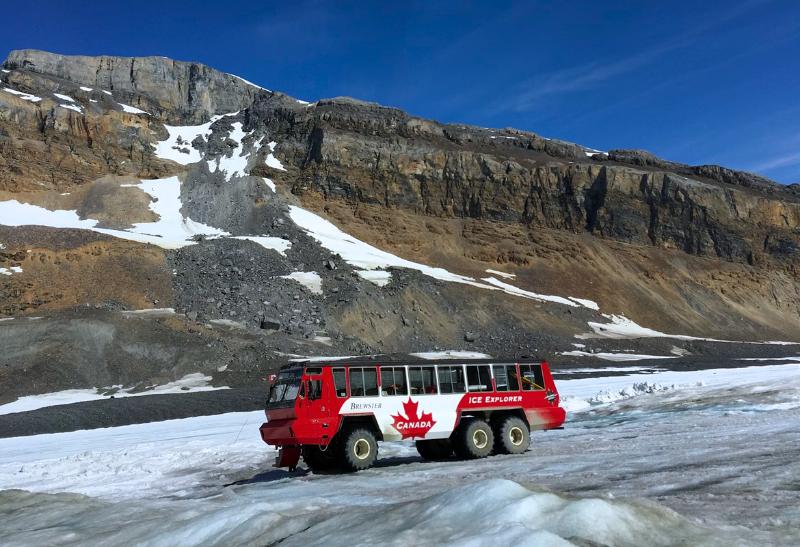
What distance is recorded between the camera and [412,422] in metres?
15.4

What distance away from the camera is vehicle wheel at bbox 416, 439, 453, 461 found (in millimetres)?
16734

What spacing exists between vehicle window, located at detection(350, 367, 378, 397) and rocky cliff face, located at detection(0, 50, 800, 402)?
3258 cm

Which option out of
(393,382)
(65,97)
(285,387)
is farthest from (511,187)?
(285,387)

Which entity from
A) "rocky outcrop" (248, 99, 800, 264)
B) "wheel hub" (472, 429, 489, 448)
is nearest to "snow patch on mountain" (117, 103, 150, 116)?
"rocky outcrop" (248, 99, 800, 264)

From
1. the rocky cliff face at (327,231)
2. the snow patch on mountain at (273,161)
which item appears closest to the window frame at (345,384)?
the rocky cliff face at (327,231)

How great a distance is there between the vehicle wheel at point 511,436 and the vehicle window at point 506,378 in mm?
761

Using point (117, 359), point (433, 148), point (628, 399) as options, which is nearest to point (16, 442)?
point (117, 359)

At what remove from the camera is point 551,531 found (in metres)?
6.14

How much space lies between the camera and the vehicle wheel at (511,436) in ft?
53.5

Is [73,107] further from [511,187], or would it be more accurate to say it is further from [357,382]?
[357,382]

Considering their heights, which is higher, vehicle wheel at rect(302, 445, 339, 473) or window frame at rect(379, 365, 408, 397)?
window frame at rect(379, 365, 408, 397)

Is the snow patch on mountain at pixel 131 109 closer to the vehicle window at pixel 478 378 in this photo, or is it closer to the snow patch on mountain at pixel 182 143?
the snow patch on mountain at pixel 182 143

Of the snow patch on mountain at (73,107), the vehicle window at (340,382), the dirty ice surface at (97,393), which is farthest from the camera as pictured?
the snow patch on mountain at (73,107)

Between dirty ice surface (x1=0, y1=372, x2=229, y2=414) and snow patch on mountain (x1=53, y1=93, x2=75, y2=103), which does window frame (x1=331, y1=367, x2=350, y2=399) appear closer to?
dirty ice surface (x1=0, y1=372, x2=229, y2=414)
